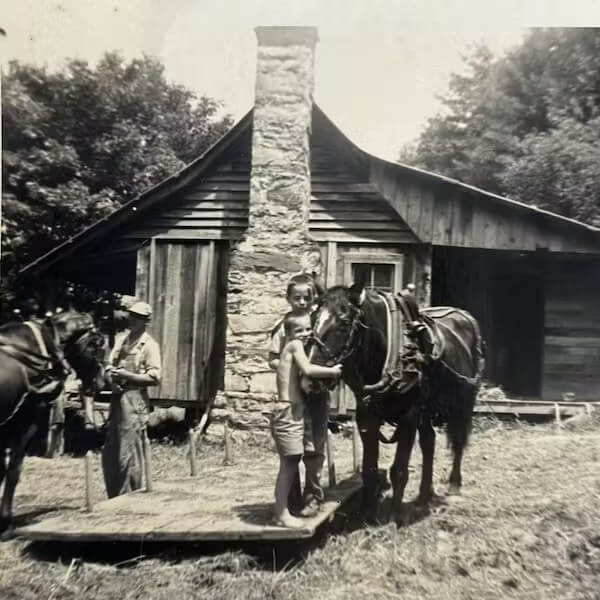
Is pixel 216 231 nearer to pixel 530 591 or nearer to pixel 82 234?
pixel 82 234

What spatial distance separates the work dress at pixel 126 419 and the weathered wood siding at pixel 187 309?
252 centimetres

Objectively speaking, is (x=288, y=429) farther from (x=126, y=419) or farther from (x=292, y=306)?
(x=126, y=419)

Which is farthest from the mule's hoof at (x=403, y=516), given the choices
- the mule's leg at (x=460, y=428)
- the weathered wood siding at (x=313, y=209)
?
→ the weathered wood siding at (x=313, y=209)

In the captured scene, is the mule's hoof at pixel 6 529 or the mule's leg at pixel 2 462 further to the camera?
the mule's leg at pixel 2 462

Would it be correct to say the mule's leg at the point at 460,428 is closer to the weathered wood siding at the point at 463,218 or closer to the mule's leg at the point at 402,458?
the mule's leg at the point at 402,458

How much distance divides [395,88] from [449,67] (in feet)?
1.15

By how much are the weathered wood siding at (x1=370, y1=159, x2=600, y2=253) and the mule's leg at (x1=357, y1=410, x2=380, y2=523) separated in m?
3.28

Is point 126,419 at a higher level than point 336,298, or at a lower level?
lower

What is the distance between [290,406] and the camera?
10.7ft

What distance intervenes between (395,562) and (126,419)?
209cm

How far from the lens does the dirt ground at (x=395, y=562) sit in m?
2.96

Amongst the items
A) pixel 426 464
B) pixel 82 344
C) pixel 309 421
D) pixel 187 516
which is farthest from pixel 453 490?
pixel 82 344

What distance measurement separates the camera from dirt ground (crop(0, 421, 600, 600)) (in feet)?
9.71

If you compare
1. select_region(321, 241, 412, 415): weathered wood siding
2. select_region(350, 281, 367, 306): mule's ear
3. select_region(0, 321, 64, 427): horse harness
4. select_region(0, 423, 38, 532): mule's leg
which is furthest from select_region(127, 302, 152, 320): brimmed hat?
select_region(321, 241, 412, 415): weathered wood siding
